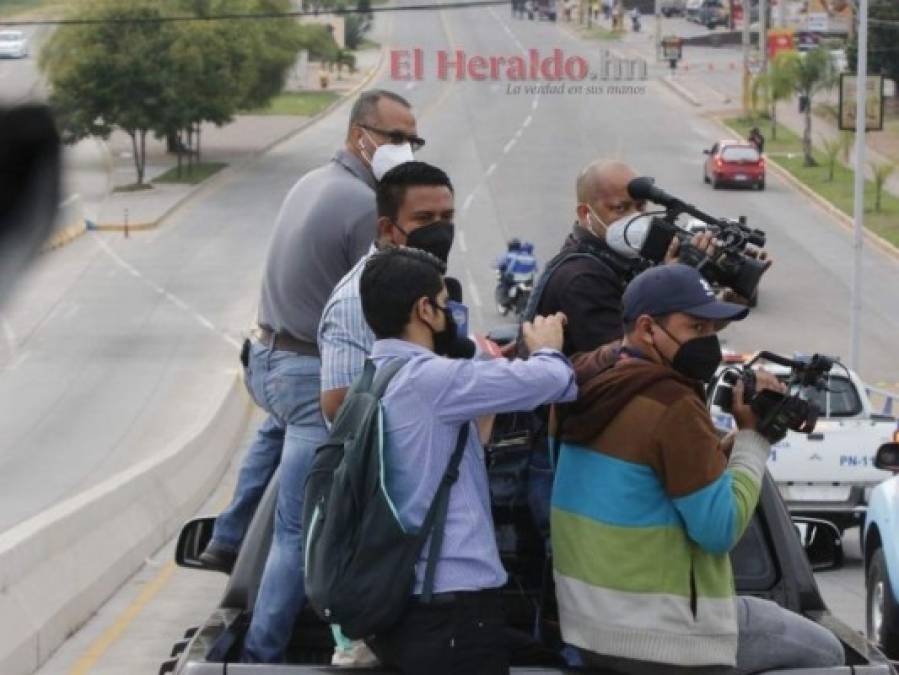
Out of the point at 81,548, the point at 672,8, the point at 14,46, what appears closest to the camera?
the point at 14,46

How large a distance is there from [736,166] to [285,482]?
49924mm

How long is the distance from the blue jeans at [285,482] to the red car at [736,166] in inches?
1929

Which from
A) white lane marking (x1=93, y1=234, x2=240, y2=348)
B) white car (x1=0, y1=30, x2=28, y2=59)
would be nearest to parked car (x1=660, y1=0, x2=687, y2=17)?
white lane marking (x1=93, y1=234, x2=240, y2=348)

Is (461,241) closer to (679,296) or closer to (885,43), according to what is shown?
(885,43)

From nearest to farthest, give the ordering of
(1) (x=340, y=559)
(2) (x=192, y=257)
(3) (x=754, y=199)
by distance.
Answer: (1) (x=340, y=559) → (2) (x=192, y=257) → (3) (x=754, y=199)

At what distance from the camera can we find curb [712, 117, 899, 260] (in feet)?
150

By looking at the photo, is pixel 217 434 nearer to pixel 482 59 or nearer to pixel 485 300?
pixel 485 300

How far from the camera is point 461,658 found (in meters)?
4.31

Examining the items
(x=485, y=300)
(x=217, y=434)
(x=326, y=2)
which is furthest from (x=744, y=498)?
(x=326, y=2)

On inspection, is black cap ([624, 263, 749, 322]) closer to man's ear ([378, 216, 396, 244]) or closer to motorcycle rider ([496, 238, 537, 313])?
man's ear ([378, 216, 396, 244])

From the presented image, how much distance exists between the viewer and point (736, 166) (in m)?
54.5

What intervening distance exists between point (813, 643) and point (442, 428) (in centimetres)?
109

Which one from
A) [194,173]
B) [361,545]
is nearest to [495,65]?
[194,173]

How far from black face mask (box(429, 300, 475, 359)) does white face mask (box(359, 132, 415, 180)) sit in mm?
1442
